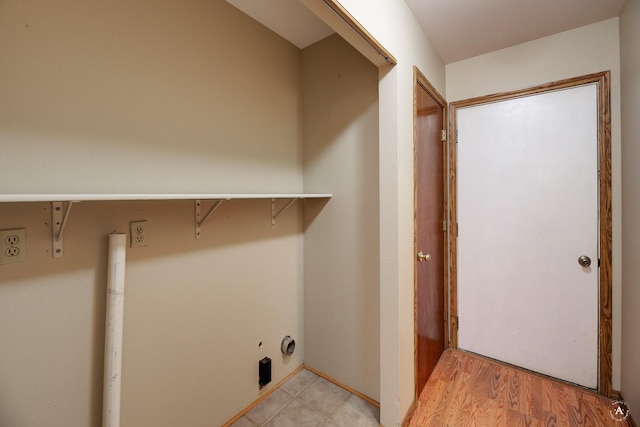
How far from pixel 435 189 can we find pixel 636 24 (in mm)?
1296

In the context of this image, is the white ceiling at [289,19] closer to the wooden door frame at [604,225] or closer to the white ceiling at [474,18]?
the white ceiling at [474,18]

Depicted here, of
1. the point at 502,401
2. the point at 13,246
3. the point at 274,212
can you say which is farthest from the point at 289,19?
the point at 502,401

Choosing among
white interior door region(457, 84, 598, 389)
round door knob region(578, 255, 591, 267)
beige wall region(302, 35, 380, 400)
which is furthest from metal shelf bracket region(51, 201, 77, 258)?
round door knob region(578, 255, 591, 267)

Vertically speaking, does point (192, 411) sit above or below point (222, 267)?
below

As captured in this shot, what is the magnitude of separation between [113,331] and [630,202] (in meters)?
2.68

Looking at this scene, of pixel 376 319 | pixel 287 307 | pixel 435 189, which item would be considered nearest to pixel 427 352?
pixel 376 319

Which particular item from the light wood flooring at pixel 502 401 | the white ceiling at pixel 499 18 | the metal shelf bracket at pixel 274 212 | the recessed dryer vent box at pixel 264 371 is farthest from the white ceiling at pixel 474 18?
the light wood flooring at pixel 502 401

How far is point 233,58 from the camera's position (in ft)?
5.19

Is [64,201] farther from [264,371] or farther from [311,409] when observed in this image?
[311,409]

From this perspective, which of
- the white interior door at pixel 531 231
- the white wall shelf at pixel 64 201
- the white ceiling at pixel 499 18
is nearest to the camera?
the white wall shelf at pixel 64 201

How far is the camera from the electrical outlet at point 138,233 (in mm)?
1188

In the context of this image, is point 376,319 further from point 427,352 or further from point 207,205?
point 207,205

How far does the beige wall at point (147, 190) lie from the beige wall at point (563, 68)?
4.90ft

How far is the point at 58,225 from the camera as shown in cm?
98
